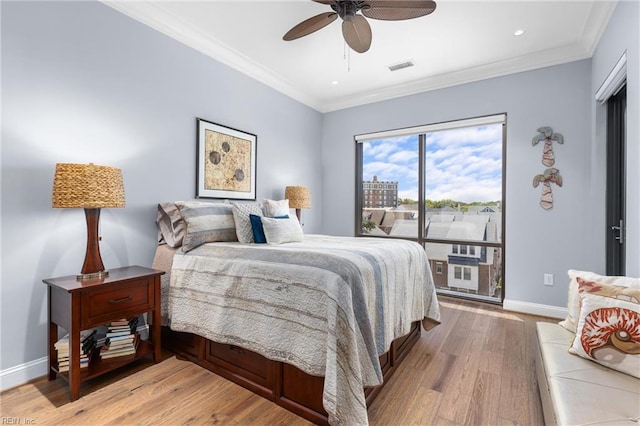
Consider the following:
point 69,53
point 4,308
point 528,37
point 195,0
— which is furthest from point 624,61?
point 4,308

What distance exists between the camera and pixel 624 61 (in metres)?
2.09

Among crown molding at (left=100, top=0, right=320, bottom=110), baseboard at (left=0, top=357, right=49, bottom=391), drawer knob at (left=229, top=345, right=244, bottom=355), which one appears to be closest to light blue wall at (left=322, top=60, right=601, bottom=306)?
crown molding at (left=100, top=0, right=320, bottom=110)

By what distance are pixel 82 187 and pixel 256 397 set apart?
1.65 metres

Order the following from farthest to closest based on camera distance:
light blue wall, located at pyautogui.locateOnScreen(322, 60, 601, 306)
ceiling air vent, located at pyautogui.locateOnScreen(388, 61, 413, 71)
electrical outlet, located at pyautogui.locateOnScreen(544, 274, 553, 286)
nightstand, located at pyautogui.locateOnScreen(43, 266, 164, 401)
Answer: ceiling air vent, located at pyautogui.locateOnScreen(388, 61, 413, 71)
electrical outlet, located at pyautogui.locateOnScreen(544, 274, 553, 286)
light blue wall, located at pyautogui.locateOnScreen(322, 60, 601, 306)
nightstand, located at pyautogui.locateOnScreen(43, 266, 164, 401)

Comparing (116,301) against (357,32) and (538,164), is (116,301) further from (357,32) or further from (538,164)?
(538,164)

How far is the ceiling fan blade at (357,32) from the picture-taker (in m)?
2.09

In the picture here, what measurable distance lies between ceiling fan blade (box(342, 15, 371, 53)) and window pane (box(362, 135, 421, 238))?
2.08m

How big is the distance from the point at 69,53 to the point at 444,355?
3527 millimetres

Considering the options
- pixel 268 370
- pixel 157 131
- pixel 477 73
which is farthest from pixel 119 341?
pixel 477 73

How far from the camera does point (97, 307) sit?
1801 mm

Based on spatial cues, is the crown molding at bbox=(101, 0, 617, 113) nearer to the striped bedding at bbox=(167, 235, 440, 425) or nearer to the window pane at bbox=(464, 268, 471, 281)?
the striped bedding at bbox=(167, 235, 440, 425)

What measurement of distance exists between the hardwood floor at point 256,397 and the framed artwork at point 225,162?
63.4 inches

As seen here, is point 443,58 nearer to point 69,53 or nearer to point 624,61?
point 624,61

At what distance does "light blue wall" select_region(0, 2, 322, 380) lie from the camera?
1.86 m
